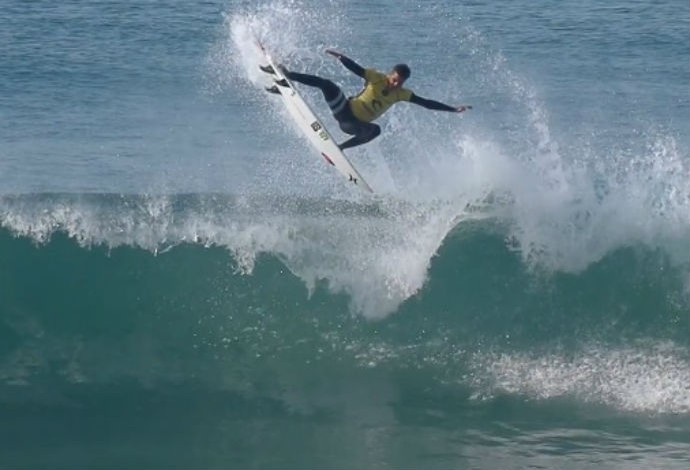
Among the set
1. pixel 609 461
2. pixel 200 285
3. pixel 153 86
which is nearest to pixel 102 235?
pixel 200 285

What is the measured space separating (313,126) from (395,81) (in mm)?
1383

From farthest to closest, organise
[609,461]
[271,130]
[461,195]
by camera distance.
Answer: [271,130]
[461,195]
[609,461]

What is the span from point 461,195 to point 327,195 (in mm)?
1756

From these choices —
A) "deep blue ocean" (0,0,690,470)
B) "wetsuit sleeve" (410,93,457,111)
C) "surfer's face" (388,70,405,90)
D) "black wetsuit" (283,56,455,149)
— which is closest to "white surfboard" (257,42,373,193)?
"black wetsuit" (283,56,455,149)

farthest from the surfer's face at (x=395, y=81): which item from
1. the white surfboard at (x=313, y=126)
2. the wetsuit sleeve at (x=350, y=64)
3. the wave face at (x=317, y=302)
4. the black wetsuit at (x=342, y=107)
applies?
the wave face at (x=317, y=302)

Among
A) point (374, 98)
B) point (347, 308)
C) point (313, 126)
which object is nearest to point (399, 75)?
point (374, 98)

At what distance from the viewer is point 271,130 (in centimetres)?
2200

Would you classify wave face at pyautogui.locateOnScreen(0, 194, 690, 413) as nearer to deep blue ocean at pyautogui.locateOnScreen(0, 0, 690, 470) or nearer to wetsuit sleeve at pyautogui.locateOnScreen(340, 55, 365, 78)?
deep blue ocean at pyautogui.locateOnScreen(0, 0, 690, 470)

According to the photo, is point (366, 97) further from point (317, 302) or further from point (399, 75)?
point (317, 302)

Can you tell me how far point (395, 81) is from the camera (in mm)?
14133

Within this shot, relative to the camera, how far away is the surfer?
1414cm

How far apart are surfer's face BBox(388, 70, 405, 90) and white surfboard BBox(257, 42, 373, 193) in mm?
1125

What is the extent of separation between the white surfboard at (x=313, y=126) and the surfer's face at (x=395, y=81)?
113 cm

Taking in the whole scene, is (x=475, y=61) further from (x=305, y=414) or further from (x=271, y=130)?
(x=305, y=414)
